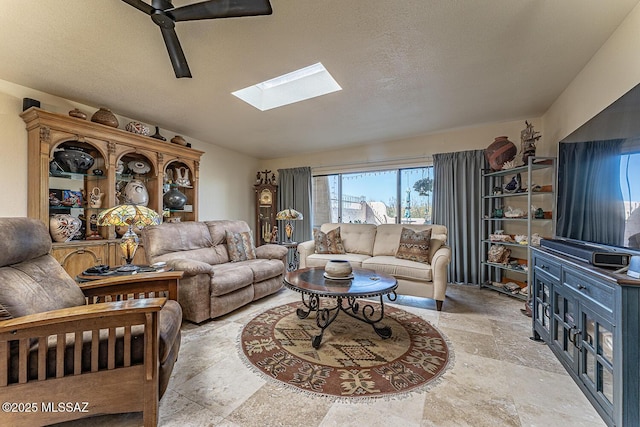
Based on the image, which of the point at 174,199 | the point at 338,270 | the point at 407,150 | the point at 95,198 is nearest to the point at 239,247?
the point at 174,199

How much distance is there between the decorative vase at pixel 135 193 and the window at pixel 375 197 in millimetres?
3119

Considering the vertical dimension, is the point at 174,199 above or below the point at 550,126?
below

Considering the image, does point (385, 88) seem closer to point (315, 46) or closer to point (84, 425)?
point (315, 46)

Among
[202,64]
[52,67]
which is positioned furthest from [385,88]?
[52,67]

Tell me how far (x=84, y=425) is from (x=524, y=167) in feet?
14.7

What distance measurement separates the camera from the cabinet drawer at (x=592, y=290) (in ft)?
4.19

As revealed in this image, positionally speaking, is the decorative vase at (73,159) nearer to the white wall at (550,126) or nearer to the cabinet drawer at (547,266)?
the white wall at (550,126)

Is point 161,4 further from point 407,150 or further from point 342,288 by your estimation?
point 407,150

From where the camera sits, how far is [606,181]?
1659mm

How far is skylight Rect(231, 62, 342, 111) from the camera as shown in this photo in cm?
286

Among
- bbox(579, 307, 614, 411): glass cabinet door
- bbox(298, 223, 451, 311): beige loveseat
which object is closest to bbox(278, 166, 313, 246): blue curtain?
bbox(298, 223, 451, 311): beige loveseat

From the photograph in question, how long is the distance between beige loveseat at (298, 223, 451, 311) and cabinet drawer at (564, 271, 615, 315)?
1.29 meters

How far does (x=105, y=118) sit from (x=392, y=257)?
4053 millimetres

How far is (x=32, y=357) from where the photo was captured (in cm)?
118
